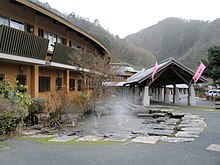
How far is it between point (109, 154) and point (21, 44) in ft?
27.3

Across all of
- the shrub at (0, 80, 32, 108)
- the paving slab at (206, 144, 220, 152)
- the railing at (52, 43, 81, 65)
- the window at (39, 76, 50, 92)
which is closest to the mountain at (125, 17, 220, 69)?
the railing at (52, 43, 81, 65)

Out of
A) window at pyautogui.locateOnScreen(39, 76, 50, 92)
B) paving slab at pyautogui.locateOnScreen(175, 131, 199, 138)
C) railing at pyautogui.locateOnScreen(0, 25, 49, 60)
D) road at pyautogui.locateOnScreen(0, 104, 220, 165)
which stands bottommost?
road at pyautogui.locateOnScreen(0, 104, 220, 165)

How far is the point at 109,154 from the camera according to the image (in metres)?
6.45

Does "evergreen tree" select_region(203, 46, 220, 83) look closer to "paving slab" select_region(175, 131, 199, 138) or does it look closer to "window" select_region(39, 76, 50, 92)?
"window" select_region(39, 76, 50, 92)

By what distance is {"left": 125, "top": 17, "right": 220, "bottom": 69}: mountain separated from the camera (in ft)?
223

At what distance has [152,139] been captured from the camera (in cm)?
838

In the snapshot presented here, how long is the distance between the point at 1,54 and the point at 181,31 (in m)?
82.9

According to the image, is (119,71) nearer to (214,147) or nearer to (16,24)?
(16,24)

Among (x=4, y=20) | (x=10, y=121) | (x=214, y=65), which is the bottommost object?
(x=10, y=121)

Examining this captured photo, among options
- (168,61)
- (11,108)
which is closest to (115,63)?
(168,61)

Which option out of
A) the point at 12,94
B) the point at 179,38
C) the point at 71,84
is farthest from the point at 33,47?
the point at 179,38

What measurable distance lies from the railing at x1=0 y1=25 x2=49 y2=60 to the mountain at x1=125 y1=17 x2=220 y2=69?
5016 cm

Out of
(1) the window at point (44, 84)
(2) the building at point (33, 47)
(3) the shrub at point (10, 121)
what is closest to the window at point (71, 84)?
(2) the building at point (33, 47)

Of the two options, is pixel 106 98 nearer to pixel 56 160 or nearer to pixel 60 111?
pixel 60 111
